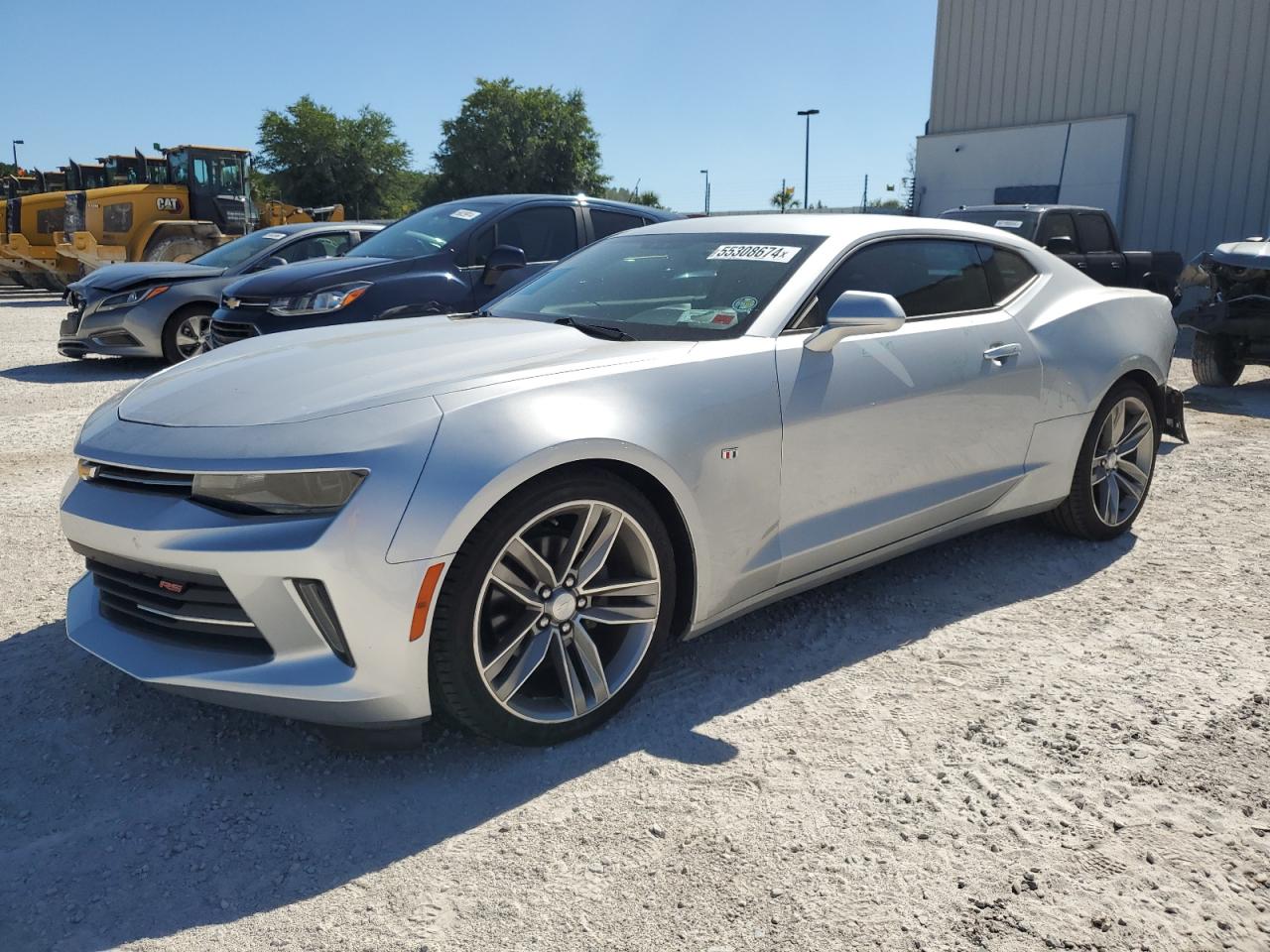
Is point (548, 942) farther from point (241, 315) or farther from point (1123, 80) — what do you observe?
point (1123, 80)

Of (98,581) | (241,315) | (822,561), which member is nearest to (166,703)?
(98,581)

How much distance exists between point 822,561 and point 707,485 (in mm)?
641

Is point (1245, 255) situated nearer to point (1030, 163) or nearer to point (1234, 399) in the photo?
point (1234, 399)

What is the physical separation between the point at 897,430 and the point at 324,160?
5775 cm

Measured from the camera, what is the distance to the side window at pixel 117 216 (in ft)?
60.5

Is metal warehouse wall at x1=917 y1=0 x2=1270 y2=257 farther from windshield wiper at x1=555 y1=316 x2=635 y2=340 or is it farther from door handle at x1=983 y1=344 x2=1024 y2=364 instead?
windshield wiper at x1=555 y1=316 x2=635 y2=340

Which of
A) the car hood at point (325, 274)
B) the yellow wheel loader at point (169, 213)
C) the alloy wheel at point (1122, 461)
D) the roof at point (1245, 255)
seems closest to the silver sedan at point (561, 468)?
the alloy wheel at point (1122, 461)

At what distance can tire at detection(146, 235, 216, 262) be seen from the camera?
18.3m

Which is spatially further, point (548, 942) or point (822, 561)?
point (822, 561)

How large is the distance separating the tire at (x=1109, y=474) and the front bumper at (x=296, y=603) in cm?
311

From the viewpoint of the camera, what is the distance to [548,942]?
2.07m

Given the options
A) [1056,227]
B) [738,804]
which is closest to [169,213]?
[1056,227]

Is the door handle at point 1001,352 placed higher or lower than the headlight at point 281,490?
higher

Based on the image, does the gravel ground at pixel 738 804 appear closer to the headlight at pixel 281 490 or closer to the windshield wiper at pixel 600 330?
the headlight at pixel 281 490
